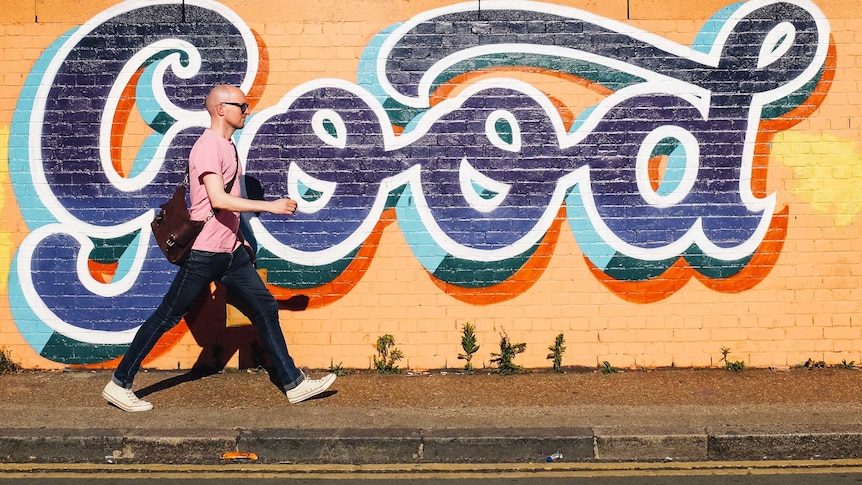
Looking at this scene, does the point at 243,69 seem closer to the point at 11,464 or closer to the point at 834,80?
the point at 11,464

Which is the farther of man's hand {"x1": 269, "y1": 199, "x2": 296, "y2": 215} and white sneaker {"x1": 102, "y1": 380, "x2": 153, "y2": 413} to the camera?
white sneaker {"x1": 102, "y1": 380, "x2": 153, "y2": 413}

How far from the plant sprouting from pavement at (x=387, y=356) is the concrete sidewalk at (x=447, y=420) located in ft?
0.78

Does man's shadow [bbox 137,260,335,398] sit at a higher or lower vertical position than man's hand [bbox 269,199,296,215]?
lower

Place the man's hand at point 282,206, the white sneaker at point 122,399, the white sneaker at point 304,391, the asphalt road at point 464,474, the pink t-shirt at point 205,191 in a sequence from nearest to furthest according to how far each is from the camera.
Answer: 1. the asphalt road at point 464,474
2. the man's hand at point 282,206
3. the pink t-shirt at point 205,191
4. the white sneaker at point 122,399
5. the white sneaker at point 304,391

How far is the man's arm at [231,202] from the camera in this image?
639cm

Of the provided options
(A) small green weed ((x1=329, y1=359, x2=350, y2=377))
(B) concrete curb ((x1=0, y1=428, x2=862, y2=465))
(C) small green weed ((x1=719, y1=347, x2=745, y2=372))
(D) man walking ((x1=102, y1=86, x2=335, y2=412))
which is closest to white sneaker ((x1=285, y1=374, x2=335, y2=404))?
(D) man walking ((x1=102, y1=86, x2=335, y2=412))

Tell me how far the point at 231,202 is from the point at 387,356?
2086 mm

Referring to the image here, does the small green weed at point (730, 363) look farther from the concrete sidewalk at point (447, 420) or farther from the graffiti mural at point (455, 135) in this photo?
the graffiti mural at point (455, 135)

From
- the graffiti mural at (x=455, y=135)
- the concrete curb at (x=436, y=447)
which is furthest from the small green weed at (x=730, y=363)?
the concrete curb at (x=436, y=447)

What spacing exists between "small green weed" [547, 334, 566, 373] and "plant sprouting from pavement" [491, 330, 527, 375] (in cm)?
21

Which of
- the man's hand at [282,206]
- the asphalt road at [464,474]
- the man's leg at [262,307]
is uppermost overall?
the man's hand at [282,206]

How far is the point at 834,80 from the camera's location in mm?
7879

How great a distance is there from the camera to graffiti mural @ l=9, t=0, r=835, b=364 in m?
7.88

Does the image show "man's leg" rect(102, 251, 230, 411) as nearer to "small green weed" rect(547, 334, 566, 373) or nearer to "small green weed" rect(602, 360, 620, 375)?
"small green weed" rect(547, 334, 566, 373)
